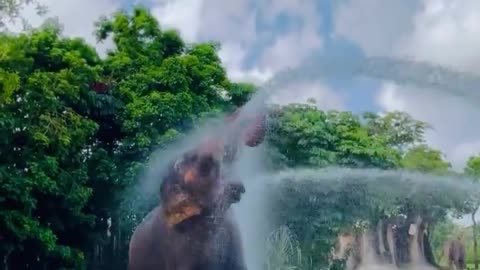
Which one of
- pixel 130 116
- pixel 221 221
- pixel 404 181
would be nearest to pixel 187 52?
pixel 130 116

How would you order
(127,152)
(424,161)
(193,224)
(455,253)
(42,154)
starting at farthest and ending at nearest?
(424,161) < (455,253) < (127,152) < (42,154) < (193,224)

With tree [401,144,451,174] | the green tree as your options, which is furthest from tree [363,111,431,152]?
the green tree

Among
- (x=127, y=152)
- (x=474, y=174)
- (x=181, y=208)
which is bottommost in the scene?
(x=181, y=208)

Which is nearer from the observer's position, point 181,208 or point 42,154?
point 181,208

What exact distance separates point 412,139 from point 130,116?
9.55 meters

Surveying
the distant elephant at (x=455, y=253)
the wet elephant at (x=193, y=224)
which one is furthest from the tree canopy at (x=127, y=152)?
the wet elephant at (x=193, y=224)

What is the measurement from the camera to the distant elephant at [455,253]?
74.6ft

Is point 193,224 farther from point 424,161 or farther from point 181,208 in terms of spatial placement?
point 424,161

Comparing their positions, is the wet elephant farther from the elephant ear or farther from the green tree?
the green tree

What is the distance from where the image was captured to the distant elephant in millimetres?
22750

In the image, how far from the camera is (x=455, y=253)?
A: 2309 cm

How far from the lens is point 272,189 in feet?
68.9

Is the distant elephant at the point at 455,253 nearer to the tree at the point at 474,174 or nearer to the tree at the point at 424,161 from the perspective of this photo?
the tree at the point at 474,174

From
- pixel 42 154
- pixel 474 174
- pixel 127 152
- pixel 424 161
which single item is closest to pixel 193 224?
pixel 42 154
